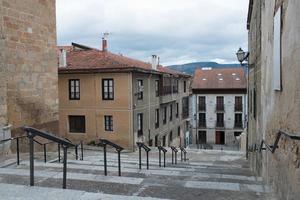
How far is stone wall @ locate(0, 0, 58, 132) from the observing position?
A: 30.1ft

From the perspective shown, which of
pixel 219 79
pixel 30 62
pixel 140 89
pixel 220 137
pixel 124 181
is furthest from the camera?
pixel 219 79

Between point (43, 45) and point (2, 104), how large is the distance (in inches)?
Answer: 131

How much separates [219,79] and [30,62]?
35.8m

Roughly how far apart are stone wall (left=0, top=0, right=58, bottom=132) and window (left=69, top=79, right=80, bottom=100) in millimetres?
11346

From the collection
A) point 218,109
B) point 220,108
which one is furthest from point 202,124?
point 220,108

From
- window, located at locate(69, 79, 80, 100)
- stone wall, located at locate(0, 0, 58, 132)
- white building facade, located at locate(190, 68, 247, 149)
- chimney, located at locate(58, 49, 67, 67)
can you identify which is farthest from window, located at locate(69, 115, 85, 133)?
white building facade, located at locate(190, 68, 247, 149)

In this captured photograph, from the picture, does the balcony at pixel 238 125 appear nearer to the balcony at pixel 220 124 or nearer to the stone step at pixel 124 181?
the balcony at pixel 220 124

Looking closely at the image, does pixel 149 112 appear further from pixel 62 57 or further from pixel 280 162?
pixel 280 162

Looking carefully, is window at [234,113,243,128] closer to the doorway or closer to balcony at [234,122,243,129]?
balcony at [234,122,243,129]

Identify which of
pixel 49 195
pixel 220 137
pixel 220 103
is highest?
pixel 49 195

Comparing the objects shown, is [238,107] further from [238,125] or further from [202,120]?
[202,120]

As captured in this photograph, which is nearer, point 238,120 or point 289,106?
point 289,106

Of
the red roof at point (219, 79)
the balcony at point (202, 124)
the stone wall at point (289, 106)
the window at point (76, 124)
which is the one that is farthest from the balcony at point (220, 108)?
the stone wall at point (289, 106)

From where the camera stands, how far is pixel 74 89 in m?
23.1
